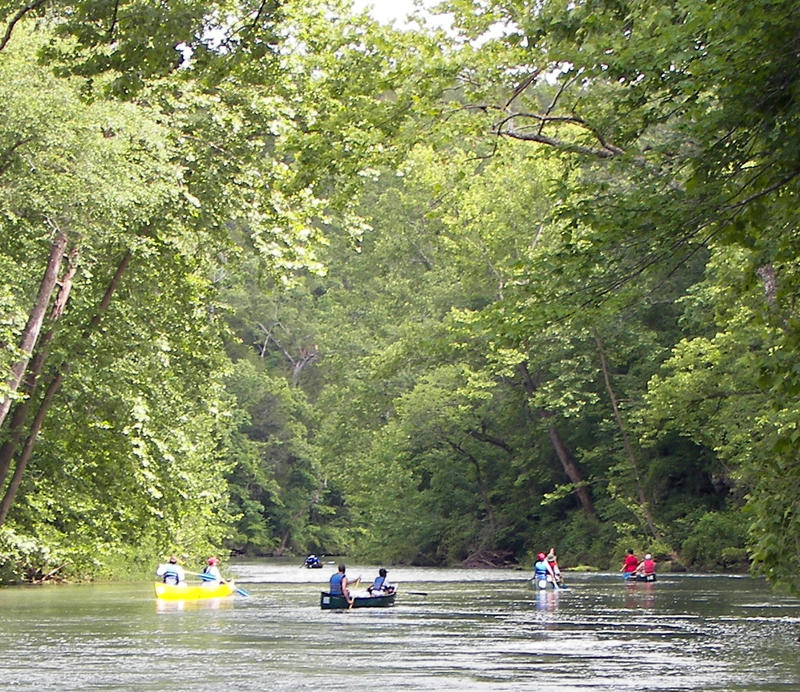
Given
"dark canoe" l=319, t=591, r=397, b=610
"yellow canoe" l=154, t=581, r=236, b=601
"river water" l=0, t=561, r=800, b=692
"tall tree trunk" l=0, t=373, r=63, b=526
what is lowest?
"river water" l=0, t=561, r=800, b=692

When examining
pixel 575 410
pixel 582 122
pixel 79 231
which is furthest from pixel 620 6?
pixel 575 410

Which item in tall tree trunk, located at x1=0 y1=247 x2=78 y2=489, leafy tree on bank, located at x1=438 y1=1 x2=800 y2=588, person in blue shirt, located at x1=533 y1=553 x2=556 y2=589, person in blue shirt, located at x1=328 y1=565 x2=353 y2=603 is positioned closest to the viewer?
leafy tree on bank, located at x1=438 y1=1 x2=800 y2=588

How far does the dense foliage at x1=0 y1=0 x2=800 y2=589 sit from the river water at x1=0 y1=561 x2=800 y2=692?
2.54m

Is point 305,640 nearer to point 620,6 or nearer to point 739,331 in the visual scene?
point 620,6

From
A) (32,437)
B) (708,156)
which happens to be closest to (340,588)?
(32,437)

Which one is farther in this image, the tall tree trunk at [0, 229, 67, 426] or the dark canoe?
the dark canoe

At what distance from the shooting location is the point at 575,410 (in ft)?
175

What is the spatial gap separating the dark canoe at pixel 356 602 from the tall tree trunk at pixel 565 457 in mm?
25651

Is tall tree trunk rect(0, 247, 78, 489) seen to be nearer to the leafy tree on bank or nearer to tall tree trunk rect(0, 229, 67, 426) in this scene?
tall tree trunk rect(0, 229, 67, 426)

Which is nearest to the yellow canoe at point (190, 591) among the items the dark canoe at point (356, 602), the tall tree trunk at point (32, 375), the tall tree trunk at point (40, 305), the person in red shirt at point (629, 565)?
the dark canoe at point (356, 602)

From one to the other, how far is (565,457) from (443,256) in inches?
569

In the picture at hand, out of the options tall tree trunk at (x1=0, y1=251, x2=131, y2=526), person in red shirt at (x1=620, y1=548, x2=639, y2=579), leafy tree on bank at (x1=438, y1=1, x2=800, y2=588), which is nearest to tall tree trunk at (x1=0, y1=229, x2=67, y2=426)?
tall tree trunk at (x1=0, y1=251, x2=131, y2=526)

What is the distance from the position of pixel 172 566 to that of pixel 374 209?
47.6 meters

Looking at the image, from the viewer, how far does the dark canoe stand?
31.5m
